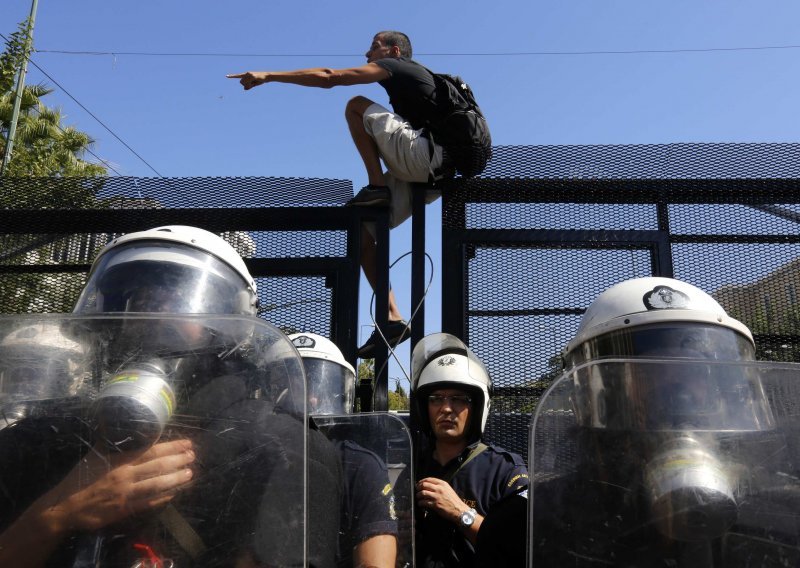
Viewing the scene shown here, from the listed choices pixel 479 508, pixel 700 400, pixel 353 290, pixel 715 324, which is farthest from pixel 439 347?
pixel 700 400

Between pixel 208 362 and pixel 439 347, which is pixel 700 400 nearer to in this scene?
pixel 208 362

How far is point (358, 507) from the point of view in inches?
81.2

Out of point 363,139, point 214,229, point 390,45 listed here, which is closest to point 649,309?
point 363,139

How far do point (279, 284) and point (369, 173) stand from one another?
669 millimetres

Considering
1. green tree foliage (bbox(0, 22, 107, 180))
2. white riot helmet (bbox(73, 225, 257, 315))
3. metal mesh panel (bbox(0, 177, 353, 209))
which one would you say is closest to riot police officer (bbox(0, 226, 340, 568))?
white riot helmet (bbox(73, 225, 257, 315))

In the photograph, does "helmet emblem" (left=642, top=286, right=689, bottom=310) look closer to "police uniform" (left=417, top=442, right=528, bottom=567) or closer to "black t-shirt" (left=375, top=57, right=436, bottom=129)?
"police uniform" (left=417, top=442, right=528, bottom=567)

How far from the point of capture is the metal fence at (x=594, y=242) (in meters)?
3.34

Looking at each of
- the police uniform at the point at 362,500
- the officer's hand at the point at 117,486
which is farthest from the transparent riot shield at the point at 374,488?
the officer's hand at the point at 117,486

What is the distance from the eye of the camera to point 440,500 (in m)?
2.91

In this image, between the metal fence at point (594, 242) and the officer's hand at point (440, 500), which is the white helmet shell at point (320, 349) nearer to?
the metal fence at point (594, 242)

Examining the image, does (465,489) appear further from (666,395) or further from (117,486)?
(117,486)

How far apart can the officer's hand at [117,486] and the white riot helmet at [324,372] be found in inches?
62.6

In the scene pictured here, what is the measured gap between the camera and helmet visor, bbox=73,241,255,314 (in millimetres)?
2344

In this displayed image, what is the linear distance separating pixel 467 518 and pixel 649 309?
1046mm
